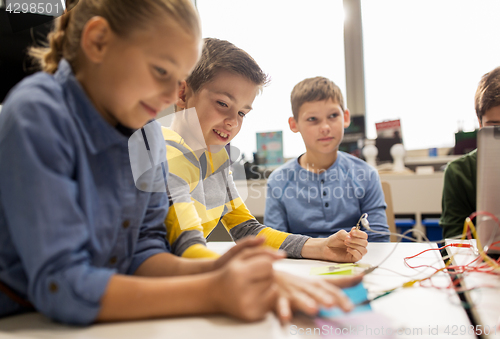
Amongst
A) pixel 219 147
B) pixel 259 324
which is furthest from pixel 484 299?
pixel 219 147

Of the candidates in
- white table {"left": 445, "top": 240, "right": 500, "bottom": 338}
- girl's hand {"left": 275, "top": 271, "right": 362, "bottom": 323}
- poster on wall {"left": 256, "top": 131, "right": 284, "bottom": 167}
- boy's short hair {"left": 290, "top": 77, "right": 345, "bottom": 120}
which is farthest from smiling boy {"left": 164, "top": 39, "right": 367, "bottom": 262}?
poster on wall {"left": 256, "top": 131, "right": 284, "bottom": 167}

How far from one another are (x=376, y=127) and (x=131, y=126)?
233 centimetres

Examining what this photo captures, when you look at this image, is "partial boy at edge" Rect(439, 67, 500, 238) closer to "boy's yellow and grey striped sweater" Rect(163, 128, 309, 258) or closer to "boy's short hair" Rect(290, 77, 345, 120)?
"boy's short hair" Rect(290, 77, 345, 120)

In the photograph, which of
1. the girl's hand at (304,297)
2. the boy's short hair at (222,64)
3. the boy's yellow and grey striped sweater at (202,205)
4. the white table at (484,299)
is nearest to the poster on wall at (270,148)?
the boy's yellow and grey striped sweater at (202,205)

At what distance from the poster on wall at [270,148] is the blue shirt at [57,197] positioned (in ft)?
Answer: 7.36

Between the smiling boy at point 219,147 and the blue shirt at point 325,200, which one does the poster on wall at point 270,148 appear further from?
the smiling boy at point 219,147

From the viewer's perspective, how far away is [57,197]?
0.44m

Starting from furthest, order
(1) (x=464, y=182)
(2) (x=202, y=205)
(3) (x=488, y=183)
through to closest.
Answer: (1) (x=464, y=182) < (2) (x=202, y=205) < (3) (x=488, y=183)

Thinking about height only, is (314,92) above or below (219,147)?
above

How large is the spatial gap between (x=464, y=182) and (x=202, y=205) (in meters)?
1.08

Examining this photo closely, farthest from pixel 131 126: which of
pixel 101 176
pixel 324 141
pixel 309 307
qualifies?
pixel 324 141

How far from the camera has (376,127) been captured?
258cm

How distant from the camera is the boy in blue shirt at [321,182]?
1.44 m

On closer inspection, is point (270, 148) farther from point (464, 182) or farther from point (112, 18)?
point (112, 18)
